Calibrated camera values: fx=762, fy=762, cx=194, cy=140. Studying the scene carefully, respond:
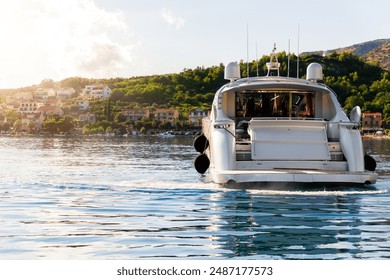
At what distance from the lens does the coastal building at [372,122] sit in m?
138

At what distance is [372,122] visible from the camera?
14200 cm

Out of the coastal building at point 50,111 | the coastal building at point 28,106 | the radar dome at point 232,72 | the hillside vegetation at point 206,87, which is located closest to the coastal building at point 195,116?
the hillside vegetation at point 206,87

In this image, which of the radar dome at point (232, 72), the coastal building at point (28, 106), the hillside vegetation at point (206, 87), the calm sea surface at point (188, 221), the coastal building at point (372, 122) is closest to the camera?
the calm sea surface at point (188, 221)

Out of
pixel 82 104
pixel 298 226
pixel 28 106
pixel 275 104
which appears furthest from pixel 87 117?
pixel 298 226

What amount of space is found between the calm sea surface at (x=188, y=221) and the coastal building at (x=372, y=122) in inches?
4854

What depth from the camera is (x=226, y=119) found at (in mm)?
16141

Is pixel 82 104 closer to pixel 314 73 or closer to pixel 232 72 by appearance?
pixel 232 72

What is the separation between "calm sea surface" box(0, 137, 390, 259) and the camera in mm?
8258

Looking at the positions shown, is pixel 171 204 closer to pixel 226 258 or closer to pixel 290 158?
pixel 290 158

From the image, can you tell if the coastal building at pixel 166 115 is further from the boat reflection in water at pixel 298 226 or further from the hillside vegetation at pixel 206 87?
the boat reflection in water at pixel 298 226

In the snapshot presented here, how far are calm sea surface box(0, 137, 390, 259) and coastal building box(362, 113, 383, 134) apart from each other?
123m

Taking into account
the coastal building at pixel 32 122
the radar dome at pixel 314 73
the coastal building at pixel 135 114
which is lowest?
the coastal building at pixel 32 122
